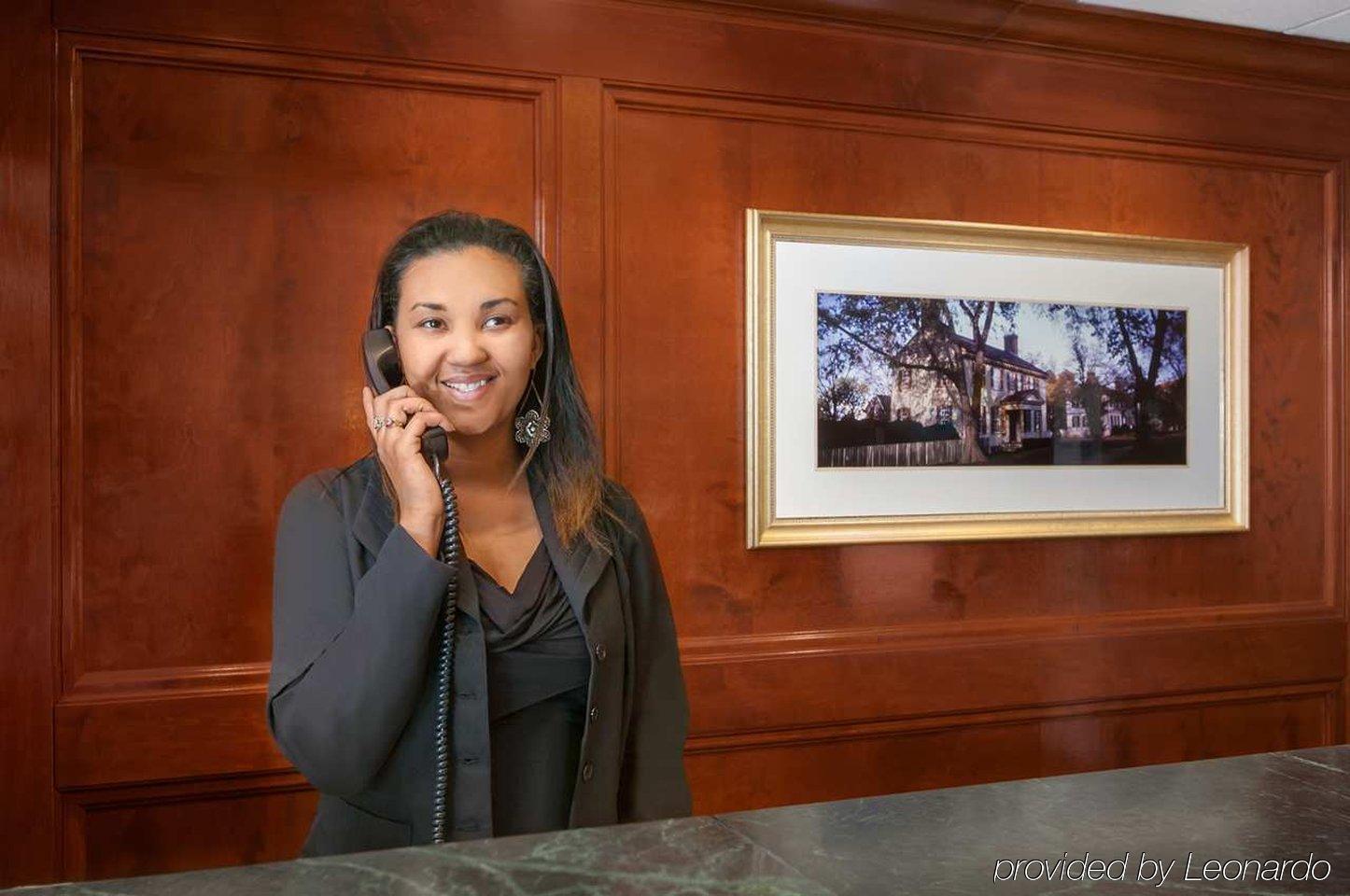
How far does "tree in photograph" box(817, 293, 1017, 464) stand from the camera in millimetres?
3422

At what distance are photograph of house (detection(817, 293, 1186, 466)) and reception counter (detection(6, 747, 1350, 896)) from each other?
2523 millimetres

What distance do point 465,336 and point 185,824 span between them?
1.81 m

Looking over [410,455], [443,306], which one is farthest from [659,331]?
[410,455]

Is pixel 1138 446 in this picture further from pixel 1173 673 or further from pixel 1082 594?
pixel 1173 673

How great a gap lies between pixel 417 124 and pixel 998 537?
2.20 meters

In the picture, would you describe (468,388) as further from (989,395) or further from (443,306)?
(989,395)

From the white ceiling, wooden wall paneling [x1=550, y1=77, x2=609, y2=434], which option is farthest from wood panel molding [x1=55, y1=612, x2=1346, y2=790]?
the white ceiling

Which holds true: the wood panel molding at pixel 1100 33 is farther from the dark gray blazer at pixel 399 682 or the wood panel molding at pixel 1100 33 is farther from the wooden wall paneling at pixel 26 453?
the dark gray blazer at pixel 399 682

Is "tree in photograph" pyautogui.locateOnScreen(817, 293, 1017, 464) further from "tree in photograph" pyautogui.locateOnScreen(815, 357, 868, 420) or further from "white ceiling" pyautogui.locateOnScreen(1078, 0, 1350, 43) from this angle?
"white ceiling" pyautogui.locateOnScreen(1078, 0, 1350, 43)

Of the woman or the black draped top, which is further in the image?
the black draped top

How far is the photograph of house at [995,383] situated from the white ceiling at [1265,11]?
0.98 meters

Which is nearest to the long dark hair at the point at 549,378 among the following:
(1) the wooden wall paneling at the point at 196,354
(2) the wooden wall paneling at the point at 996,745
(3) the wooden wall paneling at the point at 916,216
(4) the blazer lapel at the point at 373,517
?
(4) the blazer lapel at the point at 373,517

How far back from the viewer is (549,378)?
191 centimetres

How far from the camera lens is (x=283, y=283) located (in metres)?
2.90
